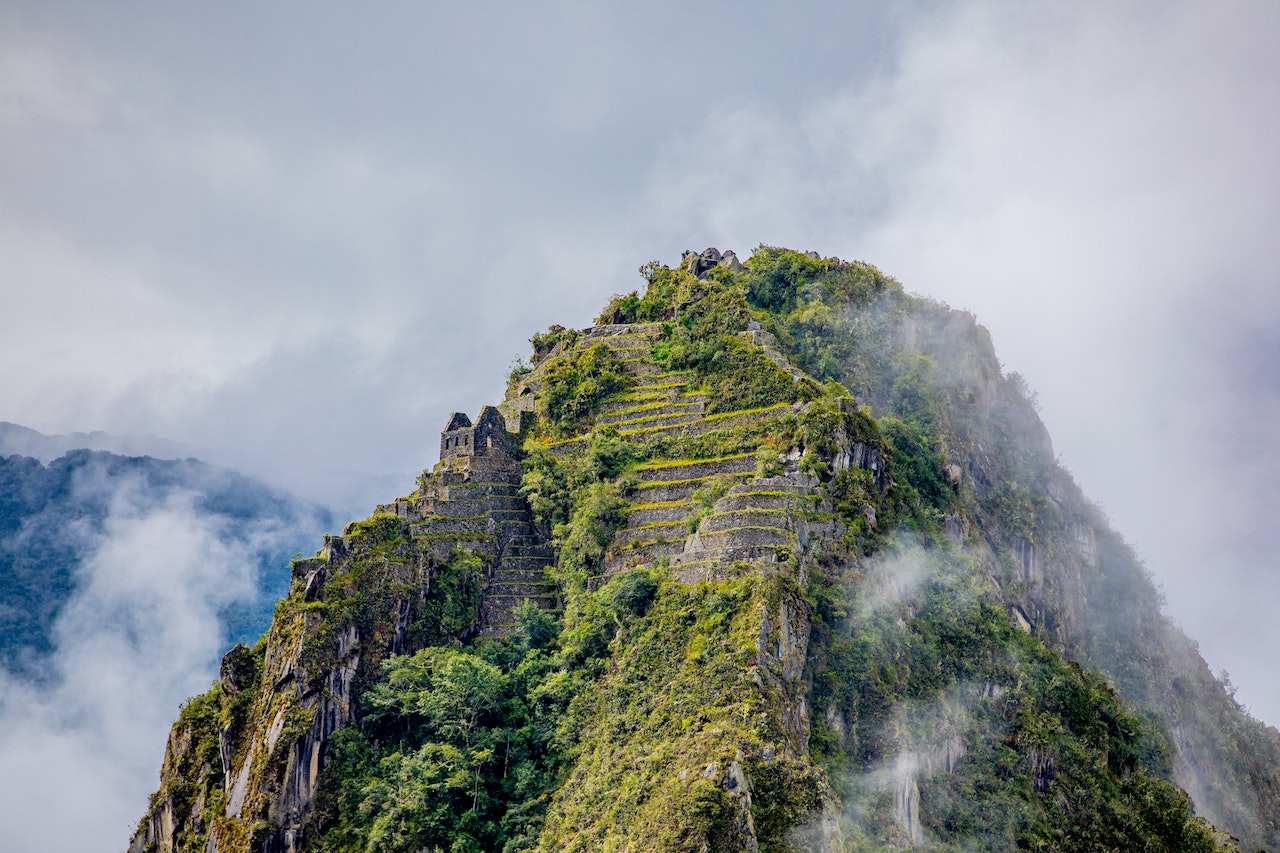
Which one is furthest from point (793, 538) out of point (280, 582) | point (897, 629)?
point (280, 582)

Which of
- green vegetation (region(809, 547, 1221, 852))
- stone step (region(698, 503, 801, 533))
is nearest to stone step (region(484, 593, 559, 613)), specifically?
stone step (region(698, 503, 801, 533))

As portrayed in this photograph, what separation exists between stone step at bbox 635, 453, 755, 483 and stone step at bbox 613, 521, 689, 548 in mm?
2944

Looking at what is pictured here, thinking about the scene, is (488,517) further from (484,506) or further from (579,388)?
(579,388)

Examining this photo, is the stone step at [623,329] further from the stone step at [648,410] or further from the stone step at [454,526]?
the stone step at [454,526]

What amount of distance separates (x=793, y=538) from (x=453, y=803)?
17.4m

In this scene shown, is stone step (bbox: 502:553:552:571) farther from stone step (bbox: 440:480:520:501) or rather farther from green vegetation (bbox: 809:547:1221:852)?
green vegetation (bbox: 809:547:1221:852)

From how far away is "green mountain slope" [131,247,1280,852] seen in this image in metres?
47.2

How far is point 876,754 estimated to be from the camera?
49438 mm

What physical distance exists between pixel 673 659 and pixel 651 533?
8.60 meters

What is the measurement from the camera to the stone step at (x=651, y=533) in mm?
56031

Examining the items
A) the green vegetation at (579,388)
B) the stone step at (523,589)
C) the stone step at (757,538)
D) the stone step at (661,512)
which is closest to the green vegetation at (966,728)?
the stone step at (757,538)

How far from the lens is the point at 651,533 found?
56.9 metres

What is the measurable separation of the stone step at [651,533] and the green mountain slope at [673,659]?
208 millimetres

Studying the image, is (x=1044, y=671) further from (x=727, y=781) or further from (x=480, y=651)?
(x=480, y=651)
